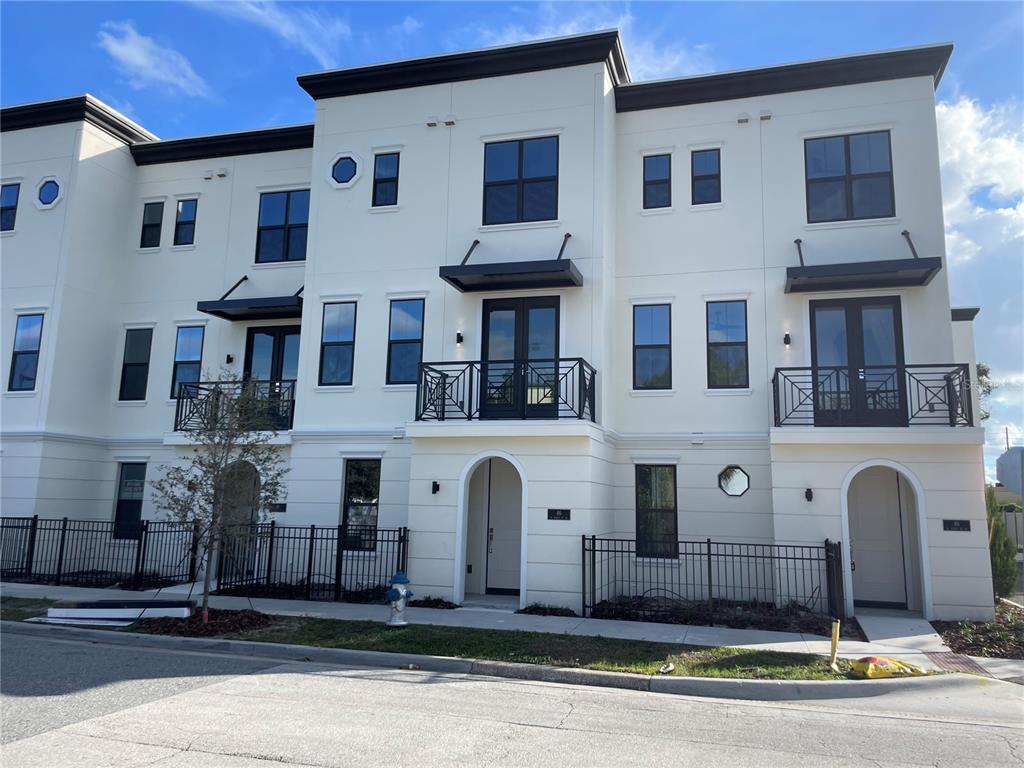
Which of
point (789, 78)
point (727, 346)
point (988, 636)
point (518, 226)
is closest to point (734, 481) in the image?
point (727, 346)

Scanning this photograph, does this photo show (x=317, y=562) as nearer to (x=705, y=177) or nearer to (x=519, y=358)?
(x=519, y=358)

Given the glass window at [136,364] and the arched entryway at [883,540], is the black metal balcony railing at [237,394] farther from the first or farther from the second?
the arched entryway at [883,540]

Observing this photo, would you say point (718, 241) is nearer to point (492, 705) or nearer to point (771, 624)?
point (771, 624)

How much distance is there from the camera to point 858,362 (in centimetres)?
1468

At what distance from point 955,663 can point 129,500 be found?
18.2 meters

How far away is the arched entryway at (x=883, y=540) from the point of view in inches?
543

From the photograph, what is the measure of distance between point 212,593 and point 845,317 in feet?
45.9

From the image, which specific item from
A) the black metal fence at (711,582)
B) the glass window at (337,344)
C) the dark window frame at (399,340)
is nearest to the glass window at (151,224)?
the glass window at (337,344)

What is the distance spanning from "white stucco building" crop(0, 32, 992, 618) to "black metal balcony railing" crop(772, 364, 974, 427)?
57 mm

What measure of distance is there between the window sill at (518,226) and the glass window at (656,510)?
17.9 ft

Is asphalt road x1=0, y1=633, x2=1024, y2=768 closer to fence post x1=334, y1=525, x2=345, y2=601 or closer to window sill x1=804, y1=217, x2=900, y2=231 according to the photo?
fence post x1=334, y1=525, x2=345, y2=601

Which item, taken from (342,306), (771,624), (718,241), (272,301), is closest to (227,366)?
(272,301)

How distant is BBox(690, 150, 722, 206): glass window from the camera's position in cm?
1616

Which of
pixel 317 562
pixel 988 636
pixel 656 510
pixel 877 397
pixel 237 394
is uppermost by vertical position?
pixel 877 397
